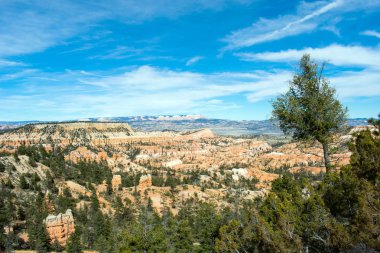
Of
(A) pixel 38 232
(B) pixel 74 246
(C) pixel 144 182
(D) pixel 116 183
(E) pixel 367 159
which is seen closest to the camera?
(E) pixel 367 159

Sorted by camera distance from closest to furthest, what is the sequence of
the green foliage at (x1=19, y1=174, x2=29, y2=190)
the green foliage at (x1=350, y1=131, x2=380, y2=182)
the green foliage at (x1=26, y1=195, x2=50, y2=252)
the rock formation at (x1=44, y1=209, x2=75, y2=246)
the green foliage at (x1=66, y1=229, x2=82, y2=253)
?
1. the green foliage at (x1=350, y1=131, x2=380, y2=182)
2. the green foliage at (x1=66, y1=229, x2=82, y2=253)
3. the green foliage at (x1=26, y1=195, x2=50, y2=252)
4. the rock formation at (x1=44, y1=209, x2=75, y2=246)
5. the green foliage at (x1=19, y1=174, x2=29, y2=190)

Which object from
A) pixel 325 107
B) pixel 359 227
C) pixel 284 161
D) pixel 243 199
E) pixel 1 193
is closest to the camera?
pixel 359 227

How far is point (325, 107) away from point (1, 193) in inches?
A: 2835

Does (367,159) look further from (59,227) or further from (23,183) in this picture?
(23,183)

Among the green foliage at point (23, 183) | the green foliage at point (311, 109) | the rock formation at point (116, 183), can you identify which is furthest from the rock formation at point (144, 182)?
the green foliage at point (311, 109)

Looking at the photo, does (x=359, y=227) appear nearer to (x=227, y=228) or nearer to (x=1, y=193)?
(x=227, y=228)

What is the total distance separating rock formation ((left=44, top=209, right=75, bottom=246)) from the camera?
196ft

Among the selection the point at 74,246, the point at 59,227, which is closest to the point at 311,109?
the point at 74,246

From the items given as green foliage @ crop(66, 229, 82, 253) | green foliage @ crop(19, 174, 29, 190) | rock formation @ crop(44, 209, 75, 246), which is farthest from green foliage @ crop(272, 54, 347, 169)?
green foliage @ crop(19, 174, 29, 190)

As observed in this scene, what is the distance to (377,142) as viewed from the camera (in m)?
16.0

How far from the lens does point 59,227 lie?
5991 centimetres

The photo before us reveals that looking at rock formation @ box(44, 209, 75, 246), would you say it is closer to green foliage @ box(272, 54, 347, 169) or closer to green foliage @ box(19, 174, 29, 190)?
green foliage @ box(19, 174, 29, 190)

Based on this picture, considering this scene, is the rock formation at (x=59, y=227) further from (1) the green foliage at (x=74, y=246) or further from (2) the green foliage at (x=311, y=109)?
(2) the green foliage at (x=311, y=109)

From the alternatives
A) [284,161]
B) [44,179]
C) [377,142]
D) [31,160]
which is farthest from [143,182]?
[284,161]
